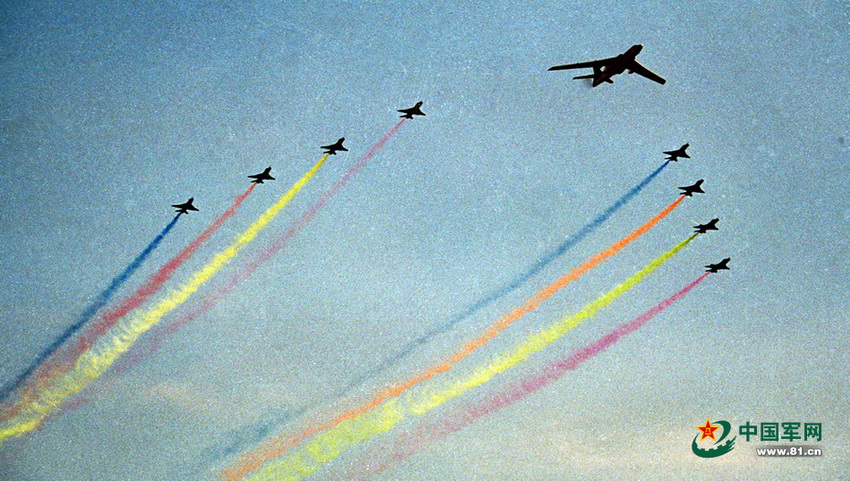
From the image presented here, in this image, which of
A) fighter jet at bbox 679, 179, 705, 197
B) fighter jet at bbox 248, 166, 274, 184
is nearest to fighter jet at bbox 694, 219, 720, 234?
fighter jet at bbox 679, 179, 705, 197

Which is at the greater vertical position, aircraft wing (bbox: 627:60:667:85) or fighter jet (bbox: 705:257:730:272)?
aircraft wing (bbox: 627:60:667:85)

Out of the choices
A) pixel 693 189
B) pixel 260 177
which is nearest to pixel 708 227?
pixel 693 189

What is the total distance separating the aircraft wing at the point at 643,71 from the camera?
84150mm

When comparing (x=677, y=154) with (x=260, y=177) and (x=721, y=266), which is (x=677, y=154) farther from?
(x=260, y=177)

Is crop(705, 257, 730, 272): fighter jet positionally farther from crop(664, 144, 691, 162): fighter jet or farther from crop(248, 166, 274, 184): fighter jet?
crop(248, 166, 274, 184): fighter jet

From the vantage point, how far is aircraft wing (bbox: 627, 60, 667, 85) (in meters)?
84.2

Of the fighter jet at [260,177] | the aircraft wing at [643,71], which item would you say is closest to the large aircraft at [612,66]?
the aircraft wing at [643,71]

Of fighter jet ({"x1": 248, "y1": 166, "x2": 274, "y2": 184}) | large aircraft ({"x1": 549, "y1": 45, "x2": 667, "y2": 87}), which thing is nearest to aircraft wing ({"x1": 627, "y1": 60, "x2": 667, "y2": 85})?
large aircraft ({"x1": 549, "y1": 45, "x2": 667, "y2": 87})

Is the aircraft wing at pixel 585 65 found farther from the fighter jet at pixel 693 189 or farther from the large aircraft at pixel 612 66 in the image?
the fighter jet at pixel 693 189

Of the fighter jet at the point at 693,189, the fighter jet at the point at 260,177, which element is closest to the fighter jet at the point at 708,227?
the fighter jet at the point at 693,189

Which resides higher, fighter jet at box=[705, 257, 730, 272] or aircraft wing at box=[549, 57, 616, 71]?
aircraft wing at box=[549, 57, 616, 71]

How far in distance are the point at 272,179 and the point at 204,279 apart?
18.2m

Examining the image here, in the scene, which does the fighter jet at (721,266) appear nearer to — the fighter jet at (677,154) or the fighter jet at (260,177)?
the fighter jet at (677,154)

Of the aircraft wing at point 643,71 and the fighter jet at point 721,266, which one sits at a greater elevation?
the aircraft wing at point 643,71
